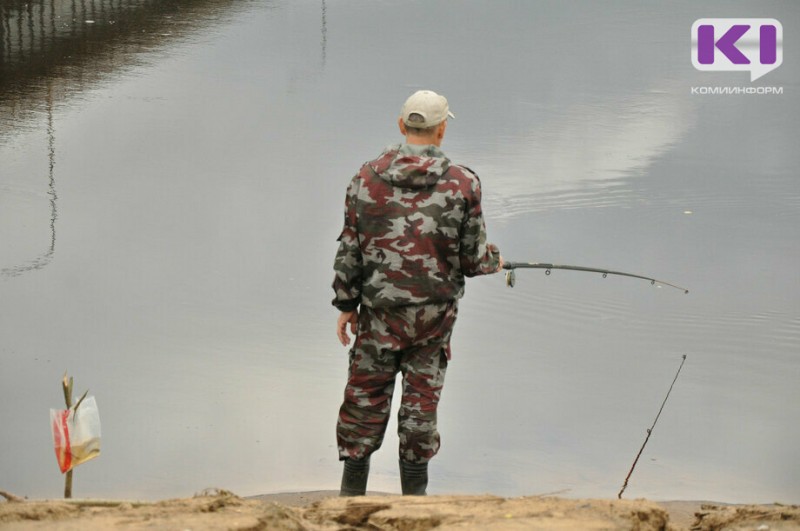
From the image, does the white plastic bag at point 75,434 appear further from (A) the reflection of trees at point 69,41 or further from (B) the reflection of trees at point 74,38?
(B) the reflection of trees at point 74,38

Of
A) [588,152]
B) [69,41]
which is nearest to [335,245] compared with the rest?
[588,152]

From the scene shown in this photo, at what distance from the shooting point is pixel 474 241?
552cm

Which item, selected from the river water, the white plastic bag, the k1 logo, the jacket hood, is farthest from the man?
the k1 logo

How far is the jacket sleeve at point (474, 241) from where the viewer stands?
548cm

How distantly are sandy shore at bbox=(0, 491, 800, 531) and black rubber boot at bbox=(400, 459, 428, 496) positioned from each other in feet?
3.03

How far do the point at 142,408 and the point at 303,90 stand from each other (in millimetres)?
6862

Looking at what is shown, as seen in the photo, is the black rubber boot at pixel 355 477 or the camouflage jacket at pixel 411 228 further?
the black rubber boot at pixel 355 477

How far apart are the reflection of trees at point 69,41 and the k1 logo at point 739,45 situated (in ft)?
17.8

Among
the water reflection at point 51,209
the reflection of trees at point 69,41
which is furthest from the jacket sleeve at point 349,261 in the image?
the reflection of trees at point 69,41

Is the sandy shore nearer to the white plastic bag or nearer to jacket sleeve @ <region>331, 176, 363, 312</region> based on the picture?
the white plastic bag

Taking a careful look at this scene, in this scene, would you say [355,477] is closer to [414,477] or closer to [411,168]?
[414,477]

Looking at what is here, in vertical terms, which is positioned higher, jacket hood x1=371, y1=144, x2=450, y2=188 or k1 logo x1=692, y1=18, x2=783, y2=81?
jacket hood x1=371, y1=144, x2=450, y2=188

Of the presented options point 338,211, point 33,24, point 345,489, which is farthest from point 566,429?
point 33,24

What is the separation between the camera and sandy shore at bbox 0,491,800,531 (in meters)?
4.30
